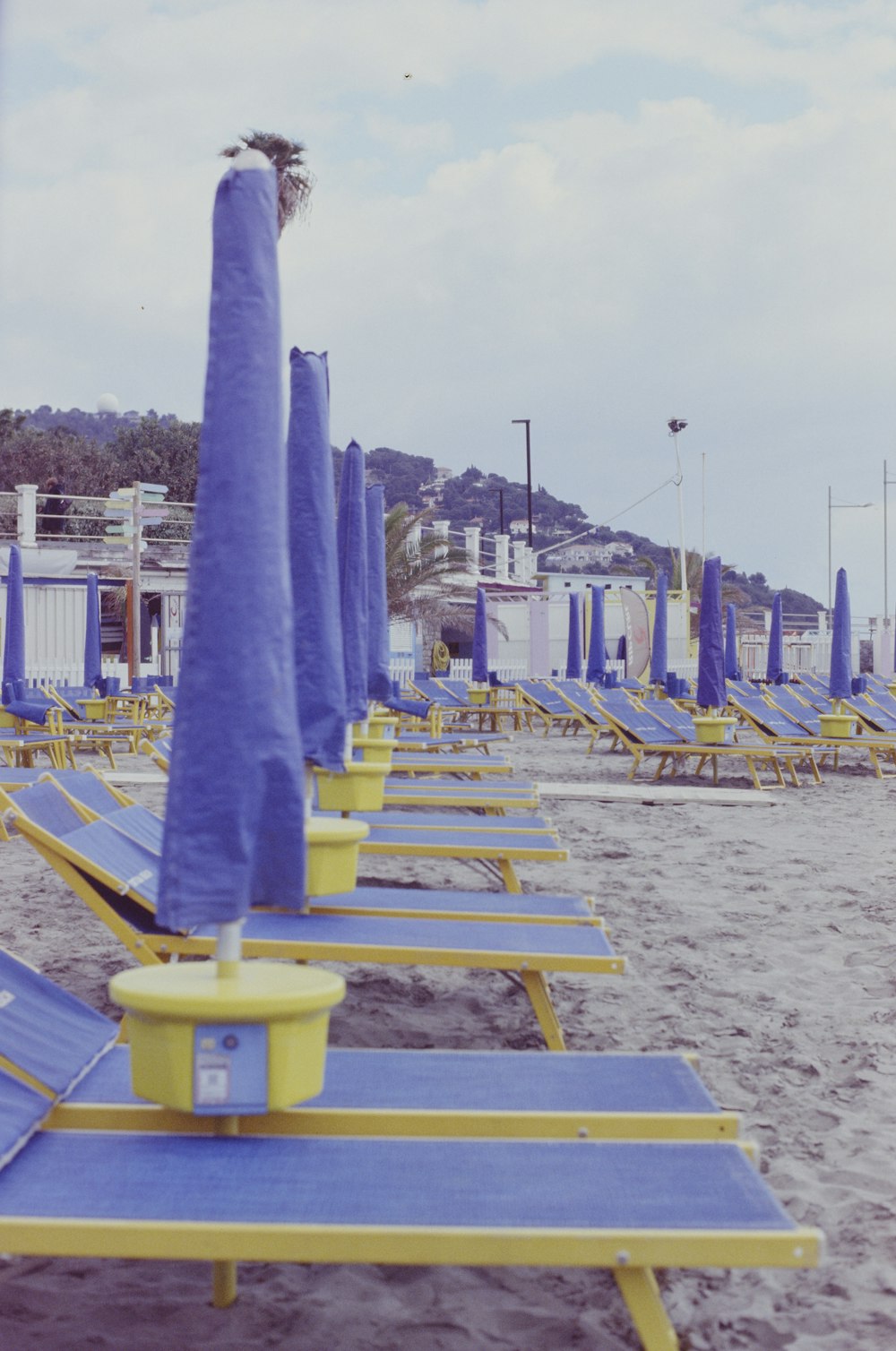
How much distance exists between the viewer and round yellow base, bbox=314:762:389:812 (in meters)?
4.64

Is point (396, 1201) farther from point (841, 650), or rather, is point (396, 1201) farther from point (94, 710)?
point (841, 650)

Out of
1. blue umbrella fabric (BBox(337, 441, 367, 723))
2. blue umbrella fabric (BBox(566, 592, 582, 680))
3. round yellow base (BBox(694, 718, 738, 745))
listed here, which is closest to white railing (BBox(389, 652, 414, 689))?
blue umbrella fabric (BBox(566, 592, 582, 680))

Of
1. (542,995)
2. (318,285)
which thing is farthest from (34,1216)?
Result: (318,285)

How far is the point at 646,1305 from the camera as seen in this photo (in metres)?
1.80

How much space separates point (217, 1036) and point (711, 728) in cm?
899

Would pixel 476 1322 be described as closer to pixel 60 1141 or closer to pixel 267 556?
pixel 60 1141

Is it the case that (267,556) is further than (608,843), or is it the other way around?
(608,843)

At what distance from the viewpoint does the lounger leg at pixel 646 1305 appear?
180 cm

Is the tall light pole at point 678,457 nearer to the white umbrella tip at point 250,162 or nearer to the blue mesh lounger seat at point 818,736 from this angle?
the blue mesh lounger seat at point 818,736

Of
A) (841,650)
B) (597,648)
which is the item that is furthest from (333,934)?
(597,648)

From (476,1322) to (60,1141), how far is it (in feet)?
2.63

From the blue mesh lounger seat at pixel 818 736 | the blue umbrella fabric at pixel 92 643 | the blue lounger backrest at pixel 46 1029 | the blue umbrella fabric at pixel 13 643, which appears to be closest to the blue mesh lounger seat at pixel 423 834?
the blue lounger backrest at pixel 46 1029

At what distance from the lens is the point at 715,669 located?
36.1 ft

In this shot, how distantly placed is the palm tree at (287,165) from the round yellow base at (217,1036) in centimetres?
1646
